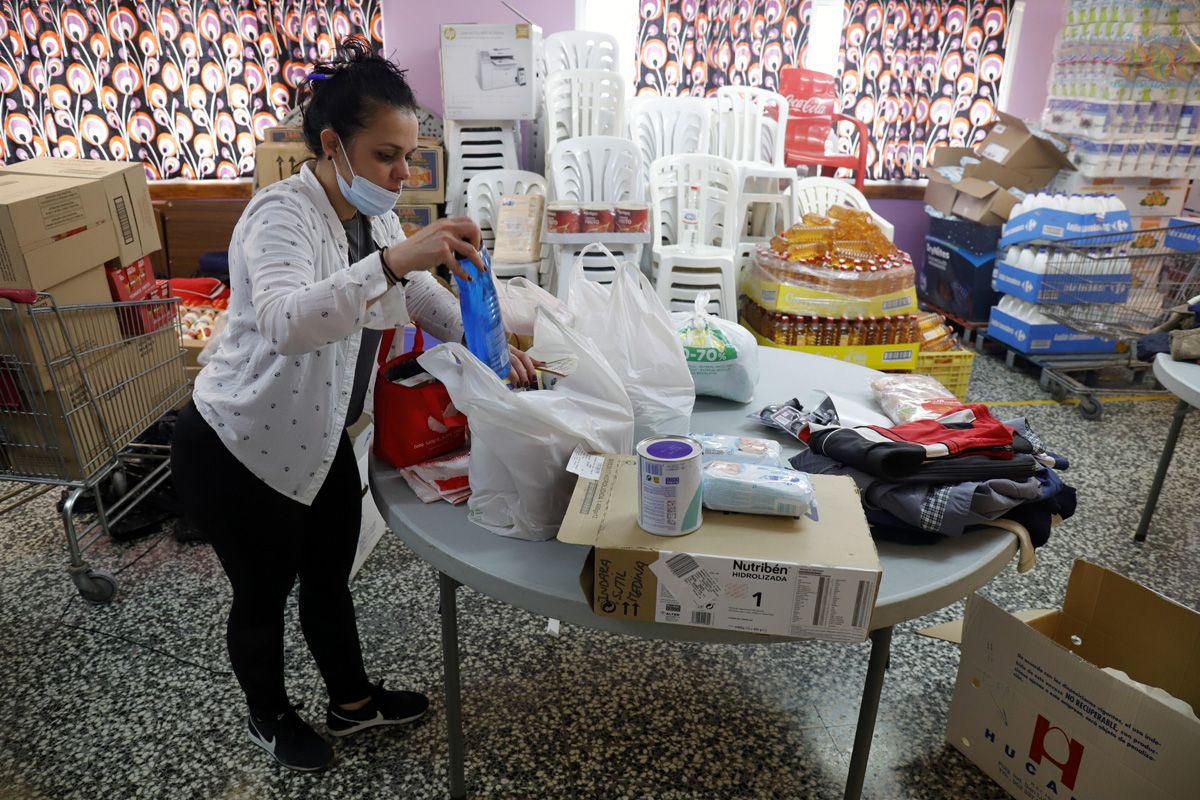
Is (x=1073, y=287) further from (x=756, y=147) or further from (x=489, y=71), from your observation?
(x=489, y=71)

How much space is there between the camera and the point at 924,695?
1.92 meters

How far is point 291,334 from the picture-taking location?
1127 millimetres

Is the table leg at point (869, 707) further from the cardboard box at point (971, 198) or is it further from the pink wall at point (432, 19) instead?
the pink wall at point (432, 19)

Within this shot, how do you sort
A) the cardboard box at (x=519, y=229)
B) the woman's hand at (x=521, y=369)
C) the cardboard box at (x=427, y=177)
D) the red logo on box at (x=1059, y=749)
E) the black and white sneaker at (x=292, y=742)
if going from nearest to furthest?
1. the woman's hand at (x=521, y=369)
2. the red logo on box at (x=1059, y=749)
3. the black and white sneaker at (x=292, y=742)
4. the cardboard box at (x=519, y=229)
5. the cardboard box at (x=427, y=177)

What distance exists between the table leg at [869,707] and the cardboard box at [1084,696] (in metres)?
0.40

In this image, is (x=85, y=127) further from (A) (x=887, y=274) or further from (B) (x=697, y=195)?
(A) (x=887, y=274)

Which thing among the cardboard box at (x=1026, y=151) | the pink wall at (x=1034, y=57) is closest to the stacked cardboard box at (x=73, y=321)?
the cardboard box at (x=1026, y=151)

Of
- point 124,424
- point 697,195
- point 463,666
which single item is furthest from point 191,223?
point 463,666

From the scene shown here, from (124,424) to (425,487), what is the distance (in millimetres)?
1505

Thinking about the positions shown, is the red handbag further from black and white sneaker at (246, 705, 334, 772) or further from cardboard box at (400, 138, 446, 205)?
cardboard box at (400, 138, 446, 205)

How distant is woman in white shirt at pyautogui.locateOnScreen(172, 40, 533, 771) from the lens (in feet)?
3.81

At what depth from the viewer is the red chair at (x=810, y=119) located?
4.74 metres

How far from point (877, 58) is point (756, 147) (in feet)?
3.77

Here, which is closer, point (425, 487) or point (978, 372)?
point (425, 487)
